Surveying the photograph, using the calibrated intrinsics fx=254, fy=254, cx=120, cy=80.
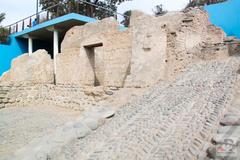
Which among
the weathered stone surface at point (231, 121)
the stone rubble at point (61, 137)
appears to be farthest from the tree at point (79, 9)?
the weathered stone surface at point (231, 121)

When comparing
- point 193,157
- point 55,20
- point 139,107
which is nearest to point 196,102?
point 139,107

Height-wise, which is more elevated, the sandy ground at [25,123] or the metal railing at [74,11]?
the metal railing at [74,11]

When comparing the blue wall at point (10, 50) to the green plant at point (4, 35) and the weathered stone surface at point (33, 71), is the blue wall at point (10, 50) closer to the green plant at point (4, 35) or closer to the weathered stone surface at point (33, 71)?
the green plant at point (4, 35)

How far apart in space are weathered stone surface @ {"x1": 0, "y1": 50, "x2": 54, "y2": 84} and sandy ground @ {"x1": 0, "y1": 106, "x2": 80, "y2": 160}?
159cm

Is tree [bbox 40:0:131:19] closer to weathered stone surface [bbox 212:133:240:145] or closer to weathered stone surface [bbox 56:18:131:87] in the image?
weathered stone surface [bbox 56:18:131:87]

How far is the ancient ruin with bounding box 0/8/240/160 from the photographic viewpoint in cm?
401

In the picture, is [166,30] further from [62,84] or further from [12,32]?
[12,32]

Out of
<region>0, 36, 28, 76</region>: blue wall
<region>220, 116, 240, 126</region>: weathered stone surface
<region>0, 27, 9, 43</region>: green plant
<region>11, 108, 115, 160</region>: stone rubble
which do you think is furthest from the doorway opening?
<region>0, 27, 9, 43</region>: green plant

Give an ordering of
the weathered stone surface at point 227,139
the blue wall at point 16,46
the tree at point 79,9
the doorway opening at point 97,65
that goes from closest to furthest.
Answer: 1. the weathered stone surface at point 227,139
2. the doorway opening at point 97,65
3. the tree at point 79,9
4. the blue wall at point 16,46

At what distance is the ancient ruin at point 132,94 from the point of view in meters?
4.01

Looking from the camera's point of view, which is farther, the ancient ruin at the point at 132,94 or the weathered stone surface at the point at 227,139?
the ancient ruin at the point at 132,94

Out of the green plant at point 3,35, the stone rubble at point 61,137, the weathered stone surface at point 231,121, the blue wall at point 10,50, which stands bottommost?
the stone rubble at point 61,137

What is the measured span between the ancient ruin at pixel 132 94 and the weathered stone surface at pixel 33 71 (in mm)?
47

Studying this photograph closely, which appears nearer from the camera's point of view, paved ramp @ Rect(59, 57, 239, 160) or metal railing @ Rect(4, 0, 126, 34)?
paved ramp @ Rect(59, 57, 239, 160)
